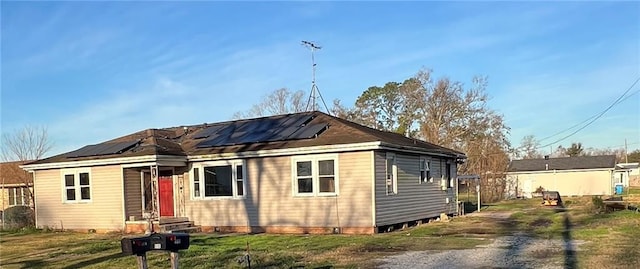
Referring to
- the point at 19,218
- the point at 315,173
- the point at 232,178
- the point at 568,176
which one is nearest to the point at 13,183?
the point at 19,218

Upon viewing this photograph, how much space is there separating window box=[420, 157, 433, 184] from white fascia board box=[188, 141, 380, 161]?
457 cm

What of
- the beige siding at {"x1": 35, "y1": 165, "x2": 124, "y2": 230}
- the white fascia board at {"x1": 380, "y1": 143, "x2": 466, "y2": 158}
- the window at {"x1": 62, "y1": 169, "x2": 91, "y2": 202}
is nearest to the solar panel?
the white fascia board at {"x1": 380, "y1": 143, "x2": 466, "y2": 158}

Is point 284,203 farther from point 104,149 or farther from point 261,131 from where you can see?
point 104,149

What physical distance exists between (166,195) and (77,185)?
3315 mm

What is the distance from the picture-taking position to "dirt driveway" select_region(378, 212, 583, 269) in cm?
1027

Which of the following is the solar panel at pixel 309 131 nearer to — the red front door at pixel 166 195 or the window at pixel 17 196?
the red front door at pixel 166 195

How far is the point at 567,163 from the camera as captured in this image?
181ft

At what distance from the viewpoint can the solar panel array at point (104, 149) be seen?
21.3 metres

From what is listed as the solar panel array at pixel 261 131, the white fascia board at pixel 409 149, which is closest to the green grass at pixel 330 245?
the white fascia board at pixel 409 149

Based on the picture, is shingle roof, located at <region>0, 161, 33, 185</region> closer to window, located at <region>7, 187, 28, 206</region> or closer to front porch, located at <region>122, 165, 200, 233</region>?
window, located at <region>7, 187, 28, 206</region>

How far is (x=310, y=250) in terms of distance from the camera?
43.0 ft

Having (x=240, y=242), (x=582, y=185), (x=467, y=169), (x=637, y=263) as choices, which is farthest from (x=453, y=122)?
(x=637, y=263)

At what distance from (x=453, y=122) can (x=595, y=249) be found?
117 ft

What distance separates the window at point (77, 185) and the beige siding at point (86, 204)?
0.66 feet
